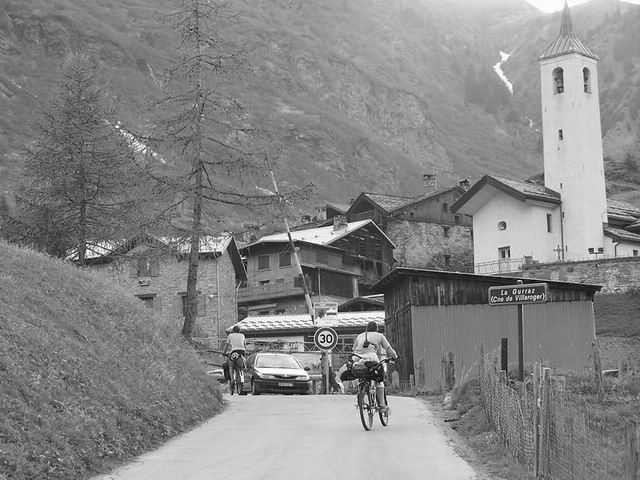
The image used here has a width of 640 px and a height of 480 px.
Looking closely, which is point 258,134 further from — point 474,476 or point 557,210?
point 557,210

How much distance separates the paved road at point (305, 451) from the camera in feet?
42.5

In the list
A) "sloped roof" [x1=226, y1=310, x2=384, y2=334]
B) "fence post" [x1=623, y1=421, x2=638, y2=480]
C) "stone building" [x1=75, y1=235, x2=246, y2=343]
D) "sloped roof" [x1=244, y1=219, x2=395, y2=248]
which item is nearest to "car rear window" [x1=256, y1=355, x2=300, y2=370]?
"fence post" [x1=623, y1=421, x2=638, y2=480]

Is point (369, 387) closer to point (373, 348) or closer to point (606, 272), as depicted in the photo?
point (373, 348)

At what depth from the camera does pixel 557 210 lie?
Result: 259 ft

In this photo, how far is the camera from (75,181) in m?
37.0

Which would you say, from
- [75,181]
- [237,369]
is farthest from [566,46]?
[237,369]

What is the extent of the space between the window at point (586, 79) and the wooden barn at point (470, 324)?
4679 centimetres

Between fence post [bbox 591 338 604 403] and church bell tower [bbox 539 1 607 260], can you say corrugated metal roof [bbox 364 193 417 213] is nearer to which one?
church bell tower [bbox 539 1 607 260]

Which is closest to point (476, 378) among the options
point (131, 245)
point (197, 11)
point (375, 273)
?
point (197, 11)

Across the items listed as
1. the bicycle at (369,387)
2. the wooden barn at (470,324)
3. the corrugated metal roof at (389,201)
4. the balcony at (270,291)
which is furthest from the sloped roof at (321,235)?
the bicycle at (369,387)

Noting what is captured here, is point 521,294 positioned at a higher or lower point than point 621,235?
lower

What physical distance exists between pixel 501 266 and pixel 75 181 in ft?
152

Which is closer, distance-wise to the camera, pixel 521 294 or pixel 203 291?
pixel 521 294

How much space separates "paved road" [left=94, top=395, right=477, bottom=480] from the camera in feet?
42.5
